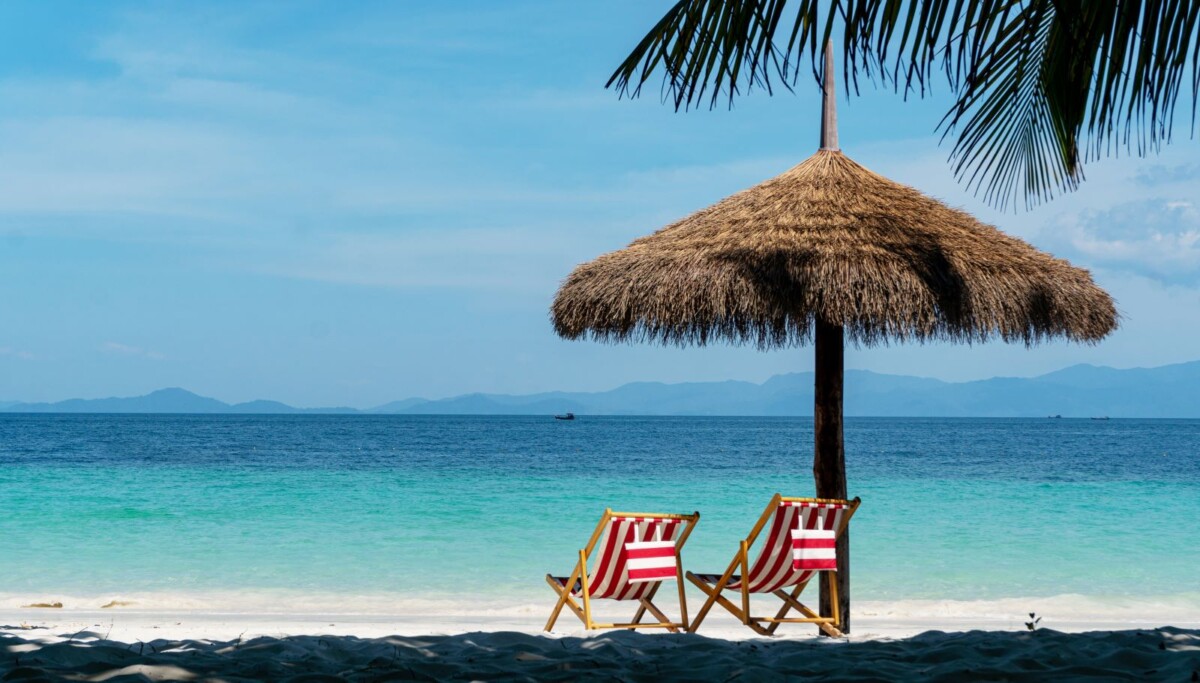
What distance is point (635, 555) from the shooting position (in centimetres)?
498

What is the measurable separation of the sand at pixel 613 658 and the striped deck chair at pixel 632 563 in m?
0.62

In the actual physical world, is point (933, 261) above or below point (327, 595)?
above

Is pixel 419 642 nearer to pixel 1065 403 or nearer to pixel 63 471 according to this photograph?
pixel 63 471

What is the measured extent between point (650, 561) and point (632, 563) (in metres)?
0.09

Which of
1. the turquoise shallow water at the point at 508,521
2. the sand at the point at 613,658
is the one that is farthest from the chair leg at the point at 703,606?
the turquoise shallow water at the point at 508,521

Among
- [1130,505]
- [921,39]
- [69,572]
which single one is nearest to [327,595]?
[69,572]

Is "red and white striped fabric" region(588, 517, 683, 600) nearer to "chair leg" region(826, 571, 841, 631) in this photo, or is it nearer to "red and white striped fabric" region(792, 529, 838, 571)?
"red and white striped fabric" region(792, 529, 838, 571)

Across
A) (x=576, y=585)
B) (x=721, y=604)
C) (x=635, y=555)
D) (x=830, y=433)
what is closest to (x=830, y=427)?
(x=830, y=433)

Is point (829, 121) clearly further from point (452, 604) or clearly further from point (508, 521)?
point (508, 521)

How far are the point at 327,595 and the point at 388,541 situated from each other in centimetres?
276

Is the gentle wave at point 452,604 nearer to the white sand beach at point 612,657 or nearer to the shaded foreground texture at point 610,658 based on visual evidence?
the white sand beach at point 612,657

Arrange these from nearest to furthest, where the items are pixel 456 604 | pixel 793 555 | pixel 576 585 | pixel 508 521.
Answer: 1. pixel 793 555
2. pixel 576 585
3. pixel 456 604
4. pixel 508 521

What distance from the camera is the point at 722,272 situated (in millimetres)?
4863

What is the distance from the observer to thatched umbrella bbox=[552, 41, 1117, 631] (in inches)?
187
